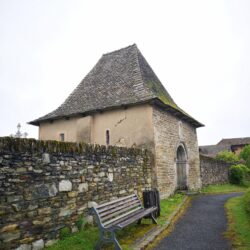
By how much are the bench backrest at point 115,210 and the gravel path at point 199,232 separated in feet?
3.38

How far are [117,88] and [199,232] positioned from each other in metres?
9.05

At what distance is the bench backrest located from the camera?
5059 millimetres

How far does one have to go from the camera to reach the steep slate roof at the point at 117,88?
40.0 ft

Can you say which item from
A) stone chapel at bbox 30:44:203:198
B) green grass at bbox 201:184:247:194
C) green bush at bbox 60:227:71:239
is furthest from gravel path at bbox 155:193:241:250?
green grass at bbox 201:184:247:194

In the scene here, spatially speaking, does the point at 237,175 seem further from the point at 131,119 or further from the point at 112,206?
the point at 112,206

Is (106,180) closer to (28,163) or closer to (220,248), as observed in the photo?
(28,163)

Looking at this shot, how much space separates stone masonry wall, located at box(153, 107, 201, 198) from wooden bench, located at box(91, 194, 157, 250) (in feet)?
15.1

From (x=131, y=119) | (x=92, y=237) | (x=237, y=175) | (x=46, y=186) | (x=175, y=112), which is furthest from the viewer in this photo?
(x=237, y=175)

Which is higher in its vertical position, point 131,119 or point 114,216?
point 131,119

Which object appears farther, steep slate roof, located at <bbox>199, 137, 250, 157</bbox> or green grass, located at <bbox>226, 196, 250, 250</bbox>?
steep slate roof, located at <bbox>199, 137, 250, 157</bbox>

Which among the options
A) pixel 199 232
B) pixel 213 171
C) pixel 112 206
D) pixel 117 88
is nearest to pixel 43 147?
pixel 112 206

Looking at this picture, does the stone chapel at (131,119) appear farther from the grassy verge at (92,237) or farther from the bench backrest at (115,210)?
the grassy verge at (92,237)

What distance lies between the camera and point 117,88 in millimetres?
13516

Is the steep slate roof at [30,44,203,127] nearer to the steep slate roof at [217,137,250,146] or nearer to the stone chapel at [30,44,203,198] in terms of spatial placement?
the stone chapel at [30,44,203,198]
